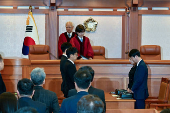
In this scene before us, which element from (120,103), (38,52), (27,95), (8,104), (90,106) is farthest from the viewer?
(38,52)

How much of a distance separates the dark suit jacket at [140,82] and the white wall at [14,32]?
12.6ft

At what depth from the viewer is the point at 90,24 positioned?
282 inches

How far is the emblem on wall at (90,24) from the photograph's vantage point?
7152 mm

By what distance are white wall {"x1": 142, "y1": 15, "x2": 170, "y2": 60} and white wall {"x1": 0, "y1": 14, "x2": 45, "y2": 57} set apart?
9.12ft

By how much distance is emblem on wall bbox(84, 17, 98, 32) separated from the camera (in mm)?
7152

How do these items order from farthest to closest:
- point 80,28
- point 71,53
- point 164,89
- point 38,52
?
point 38,52
point 80,28
point 164,89
point 71,53

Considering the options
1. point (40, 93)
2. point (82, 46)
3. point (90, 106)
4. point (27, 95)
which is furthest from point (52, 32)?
point (90, 106)

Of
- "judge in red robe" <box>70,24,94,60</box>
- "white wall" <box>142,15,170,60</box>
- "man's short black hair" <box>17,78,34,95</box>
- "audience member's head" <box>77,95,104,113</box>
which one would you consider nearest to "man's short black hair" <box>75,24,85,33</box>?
"judge in red robe" <box>70,24,94,60</box>

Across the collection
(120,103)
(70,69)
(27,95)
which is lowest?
(120,103)

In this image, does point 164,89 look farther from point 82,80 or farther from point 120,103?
point 82,80

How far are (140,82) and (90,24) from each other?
3.70 m

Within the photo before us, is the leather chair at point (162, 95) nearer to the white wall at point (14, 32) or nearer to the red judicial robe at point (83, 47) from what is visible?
the red judicial robe at point (83, 47)

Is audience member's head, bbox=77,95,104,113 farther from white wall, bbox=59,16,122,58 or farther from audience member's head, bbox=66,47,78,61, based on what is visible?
white wall, bbox=59,16,122,58

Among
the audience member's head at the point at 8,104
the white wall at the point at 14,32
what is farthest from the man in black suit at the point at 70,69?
the white wall at the point at 14,32
